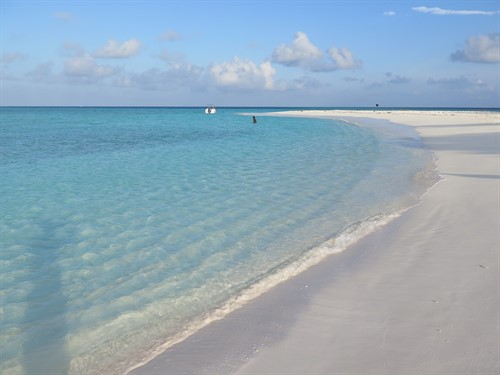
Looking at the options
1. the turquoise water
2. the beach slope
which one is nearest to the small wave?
the turquoise water

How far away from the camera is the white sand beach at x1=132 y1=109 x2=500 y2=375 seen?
4.40 m

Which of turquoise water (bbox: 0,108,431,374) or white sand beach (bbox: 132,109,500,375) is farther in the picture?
turquoise water (bbox: 0,108,431,374)

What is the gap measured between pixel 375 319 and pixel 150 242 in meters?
4.95

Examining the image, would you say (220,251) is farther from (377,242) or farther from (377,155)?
(377,155)

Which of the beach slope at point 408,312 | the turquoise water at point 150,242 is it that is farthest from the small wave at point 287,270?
the beach slope at point 408,312

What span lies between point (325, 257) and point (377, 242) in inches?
54.1

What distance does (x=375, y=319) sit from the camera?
5.29 m

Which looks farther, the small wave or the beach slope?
the small wave

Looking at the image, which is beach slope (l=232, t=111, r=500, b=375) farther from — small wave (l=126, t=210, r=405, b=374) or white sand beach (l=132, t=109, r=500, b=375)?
small wave (l=126, t=210, r=405, b=374)

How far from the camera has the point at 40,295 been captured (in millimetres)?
6395

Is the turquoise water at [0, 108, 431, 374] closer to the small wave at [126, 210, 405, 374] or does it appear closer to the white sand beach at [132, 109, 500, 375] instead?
the small wave at [126, 210, 405, 374]

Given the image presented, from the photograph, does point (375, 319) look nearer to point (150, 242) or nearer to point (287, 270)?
point (287, 270)

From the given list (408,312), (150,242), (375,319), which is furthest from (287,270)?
(150,242)

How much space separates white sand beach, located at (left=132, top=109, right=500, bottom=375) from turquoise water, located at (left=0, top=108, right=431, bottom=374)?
1.60 ft
